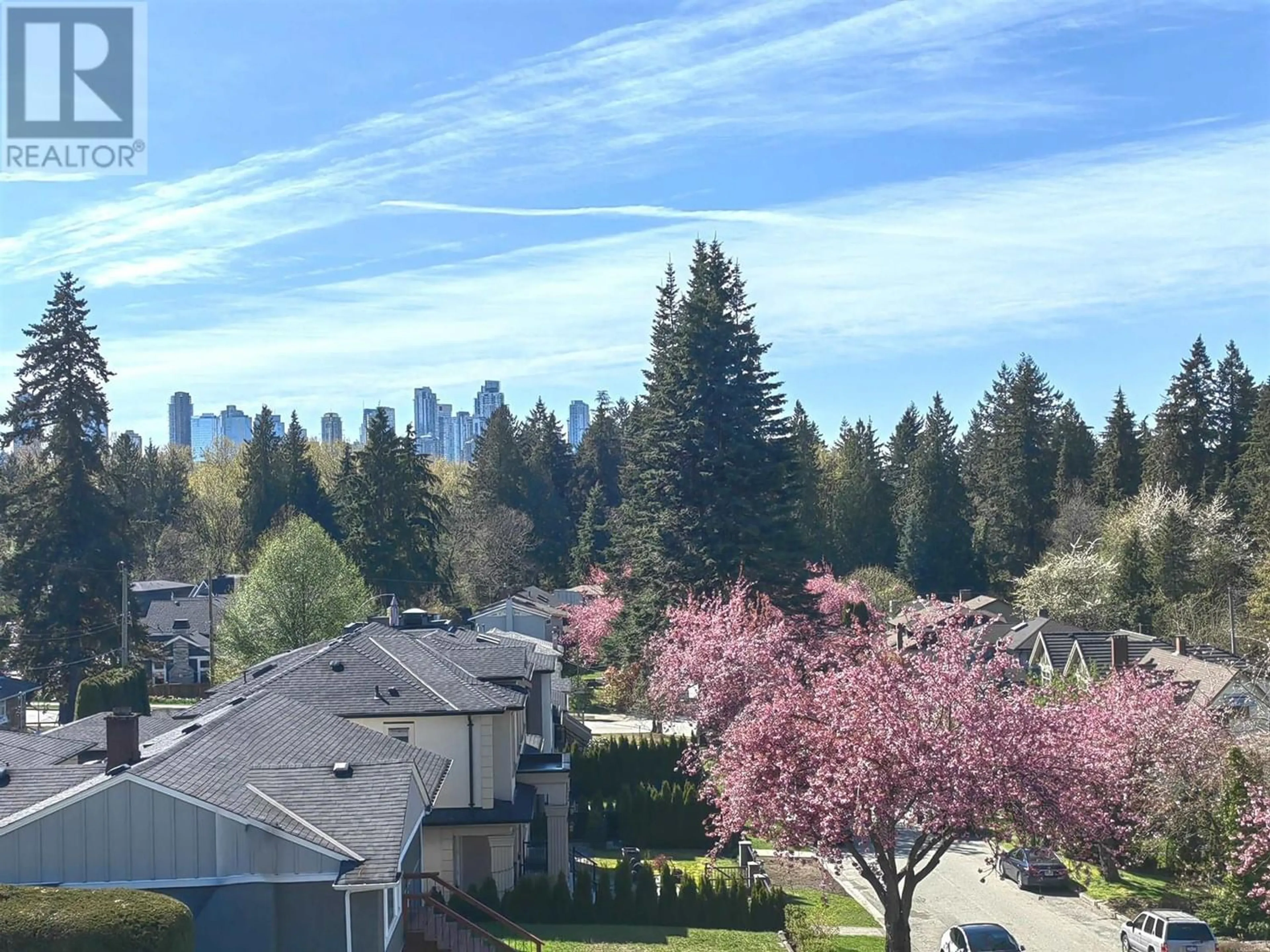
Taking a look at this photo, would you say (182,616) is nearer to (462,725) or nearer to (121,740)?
(462,725)

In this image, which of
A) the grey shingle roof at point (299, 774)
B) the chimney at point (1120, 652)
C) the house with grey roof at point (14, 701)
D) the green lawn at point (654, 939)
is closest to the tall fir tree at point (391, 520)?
the house with grey roof at point (14, 701)

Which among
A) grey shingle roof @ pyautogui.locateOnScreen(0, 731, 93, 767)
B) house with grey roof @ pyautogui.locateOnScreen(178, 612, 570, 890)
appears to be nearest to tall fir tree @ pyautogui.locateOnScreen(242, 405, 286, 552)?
house with grey roof @ pyautogui.locateOnScreen(178, 612, 570, 890)

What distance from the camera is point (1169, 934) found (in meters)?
23.5

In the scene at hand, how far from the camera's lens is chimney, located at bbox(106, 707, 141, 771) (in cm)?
1686

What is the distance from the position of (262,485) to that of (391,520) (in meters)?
22.4

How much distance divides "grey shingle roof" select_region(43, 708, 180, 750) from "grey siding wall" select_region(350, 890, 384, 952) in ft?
28.1

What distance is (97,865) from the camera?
51.3ft

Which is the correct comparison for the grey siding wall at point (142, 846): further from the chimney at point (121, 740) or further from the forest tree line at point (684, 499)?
the forest tree line at point (684, 499)

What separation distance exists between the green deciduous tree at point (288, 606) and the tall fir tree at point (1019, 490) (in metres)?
53.4

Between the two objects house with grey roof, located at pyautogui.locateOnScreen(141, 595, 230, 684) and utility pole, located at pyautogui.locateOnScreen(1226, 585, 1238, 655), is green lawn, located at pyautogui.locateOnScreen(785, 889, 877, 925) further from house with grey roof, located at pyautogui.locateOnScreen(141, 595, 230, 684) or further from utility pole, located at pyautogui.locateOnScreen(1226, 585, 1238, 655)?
house with grey roof, located at pyautogui.locateOnScreen(141, 595, 230, 684)

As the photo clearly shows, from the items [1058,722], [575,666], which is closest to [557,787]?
[1058,722]

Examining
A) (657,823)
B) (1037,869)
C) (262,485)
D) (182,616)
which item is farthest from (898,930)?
(262,485)

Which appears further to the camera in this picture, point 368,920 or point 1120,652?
point 1120,652

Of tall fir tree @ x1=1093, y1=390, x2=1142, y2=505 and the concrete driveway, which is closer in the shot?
the concrete driveway
